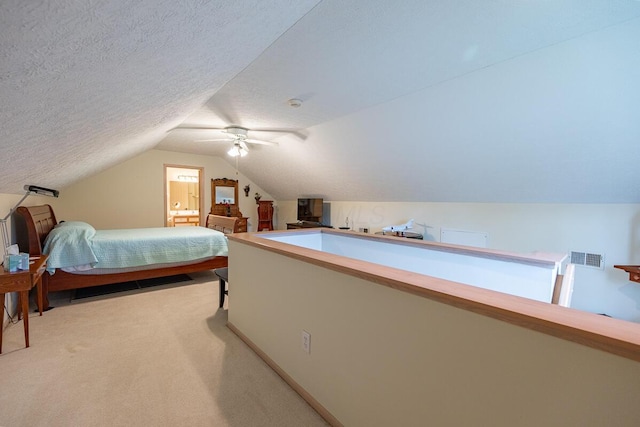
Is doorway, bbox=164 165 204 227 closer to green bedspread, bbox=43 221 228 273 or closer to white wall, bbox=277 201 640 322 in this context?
green bedspread, bbox=43 221 228 273

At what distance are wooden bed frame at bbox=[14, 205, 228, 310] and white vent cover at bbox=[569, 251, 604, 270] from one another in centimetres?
477

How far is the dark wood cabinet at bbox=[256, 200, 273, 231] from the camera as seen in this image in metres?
6.55

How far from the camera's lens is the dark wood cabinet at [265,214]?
655 cm

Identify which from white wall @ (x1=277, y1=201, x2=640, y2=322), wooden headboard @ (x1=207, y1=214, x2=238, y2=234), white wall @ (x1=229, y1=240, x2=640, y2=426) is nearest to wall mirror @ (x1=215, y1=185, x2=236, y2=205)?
wooden headboard @ (x1=207, y1=214, x2=238, y2=234)

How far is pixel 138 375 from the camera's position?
1843 millimetres

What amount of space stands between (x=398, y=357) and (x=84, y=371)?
2.15 metres

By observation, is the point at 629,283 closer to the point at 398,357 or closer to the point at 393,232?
the point at 393,232

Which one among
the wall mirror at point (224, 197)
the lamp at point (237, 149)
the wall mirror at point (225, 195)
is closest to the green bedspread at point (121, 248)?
the lamp at point (237, 149)

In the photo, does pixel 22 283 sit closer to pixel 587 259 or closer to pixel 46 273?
pixel 46 273

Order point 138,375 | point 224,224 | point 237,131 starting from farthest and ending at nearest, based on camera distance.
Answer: point 224,224, point 237,131, point 138,375

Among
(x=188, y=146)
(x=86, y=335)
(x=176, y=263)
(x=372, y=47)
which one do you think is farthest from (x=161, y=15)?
(x=188, y=146)

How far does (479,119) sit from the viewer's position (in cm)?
263

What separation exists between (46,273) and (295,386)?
2.99 meters

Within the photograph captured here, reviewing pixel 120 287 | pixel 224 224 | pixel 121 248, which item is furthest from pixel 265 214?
pixel 121 248
